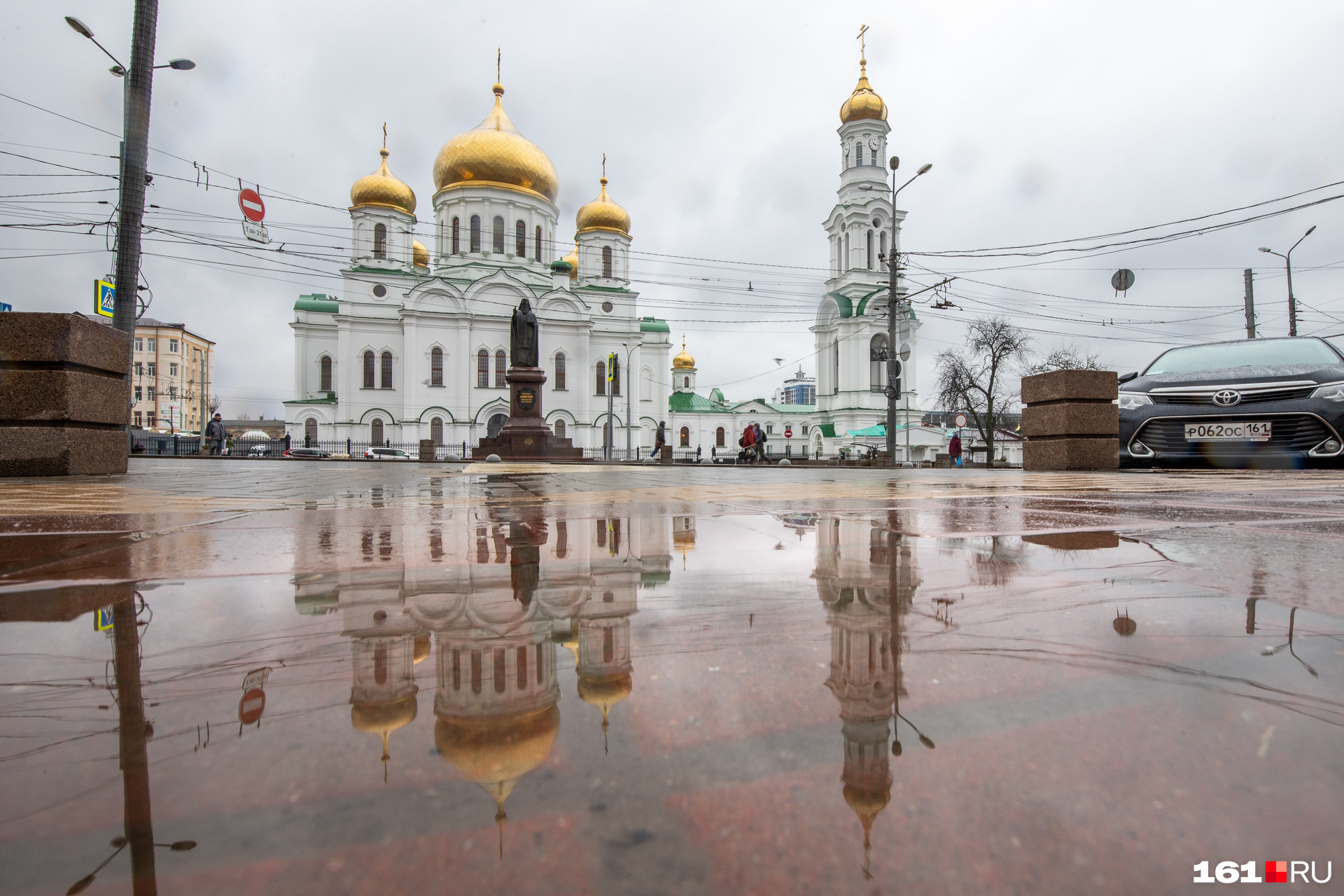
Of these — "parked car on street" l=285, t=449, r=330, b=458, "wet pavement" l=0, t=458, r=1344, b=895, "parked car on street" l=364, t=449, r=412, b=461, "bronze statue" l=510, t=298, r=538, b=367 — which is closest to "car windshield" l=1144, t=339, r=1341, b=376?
"wet pavement" l=0, t=458, r=1344, b=895

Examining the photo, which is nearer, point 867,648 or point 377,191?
point 867,648

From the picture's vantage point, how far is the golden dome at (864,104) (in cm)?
4281

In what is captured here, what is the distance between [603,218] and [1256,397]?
1532 inches

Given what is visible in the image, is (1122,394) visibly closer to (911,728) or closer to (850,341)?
(911,728)

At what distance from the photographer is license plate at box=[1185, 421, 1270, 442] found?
5621 millimetres

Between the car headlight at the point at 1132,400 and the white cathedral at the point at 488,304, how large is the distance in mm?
26971

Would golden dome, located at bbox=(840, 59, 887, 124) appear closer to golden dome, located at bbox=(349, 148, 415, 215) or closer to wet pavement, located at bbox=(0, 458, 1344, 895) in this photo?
golden dome, located at bbox=(349, 148, 415, 215)

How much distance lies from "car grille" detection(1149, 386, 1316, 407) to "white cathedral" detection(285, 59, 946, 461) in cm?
2748

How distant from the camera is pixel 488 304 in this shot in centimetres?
3606

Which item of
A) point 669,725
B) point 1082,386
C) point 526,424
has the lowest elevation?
point 669,725

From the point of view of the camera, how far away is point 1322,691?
27.8 inches

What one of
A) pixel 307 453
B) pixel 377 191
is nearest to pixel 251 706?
pixel 307 453

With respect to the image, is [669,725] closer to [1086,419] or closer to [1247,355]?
[1247,355]

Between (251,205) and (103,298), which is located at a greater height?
(251,205)
